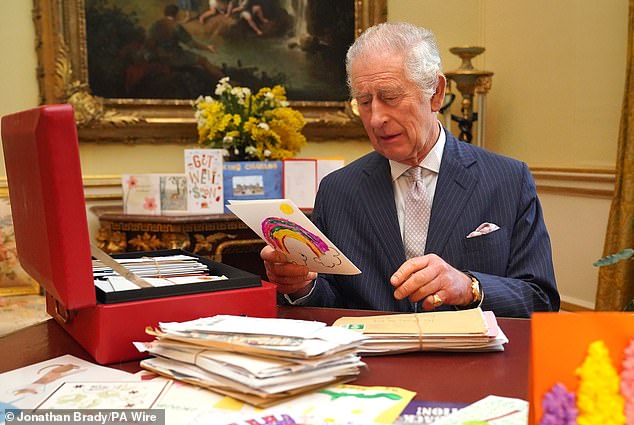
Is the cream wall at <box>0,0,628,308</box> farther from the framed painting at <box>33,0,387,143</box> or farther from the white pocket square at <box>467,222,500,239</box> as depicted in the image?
the white pocket square at <box>467,222,500,239</box>

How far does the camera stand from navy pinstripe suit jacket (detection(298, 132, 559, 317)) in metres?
2.00

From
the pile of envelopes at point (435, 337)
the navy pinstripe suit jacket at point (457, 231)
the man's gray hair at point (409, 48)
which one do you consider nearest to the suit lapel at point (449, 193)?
the navy pinstripe suit jacket at point (457, 231)

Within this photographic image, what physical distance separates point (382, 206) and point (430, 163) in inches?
7.9

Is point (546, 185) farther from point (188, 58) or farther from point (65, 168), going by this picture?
point (65, 168)

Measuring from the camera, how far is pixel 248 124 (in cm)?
373

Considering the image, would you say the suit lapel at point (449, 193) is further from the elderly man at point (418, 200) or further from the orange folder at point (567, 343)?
the orange folder at point (567, 343)

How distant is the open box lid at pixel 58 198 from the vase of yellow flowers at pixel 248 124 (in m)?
2.41

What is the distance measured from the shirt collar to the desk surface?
70cm

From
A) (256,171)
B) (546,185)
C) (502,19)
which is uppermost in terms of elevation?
(502,19)

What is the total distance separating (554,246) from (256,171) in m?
2.37

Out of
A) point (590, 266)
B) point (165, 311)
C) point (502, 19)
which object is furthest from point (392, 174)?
point (502, 19)

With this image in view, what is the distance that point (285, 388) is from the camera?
3.54ft

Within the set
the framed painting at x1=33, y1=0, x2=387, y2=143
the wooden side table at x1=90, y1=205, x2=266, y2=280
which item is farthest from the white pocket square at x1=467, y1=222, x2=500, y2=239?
the framed painting at x1=33, y1=0, x2=387, y2=143

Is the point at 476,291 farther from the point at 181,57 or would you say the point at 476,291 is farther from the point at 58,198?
the point at 181,57
